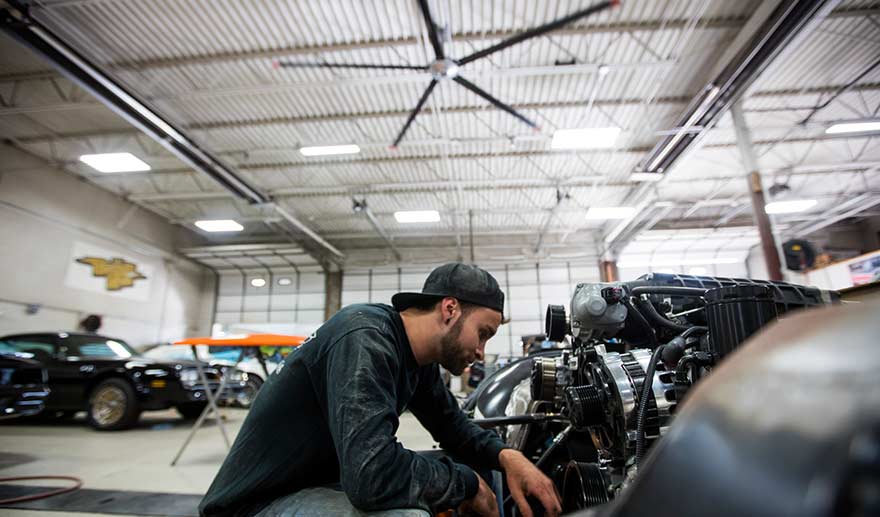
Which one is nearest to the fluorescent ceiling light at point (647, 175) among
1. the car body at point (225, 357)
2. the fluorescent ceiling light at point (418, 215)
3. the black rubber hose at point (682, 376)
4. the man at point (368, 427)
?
the fluorescent ceiling light at point (418, 215)

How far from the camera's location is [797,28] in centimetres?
498

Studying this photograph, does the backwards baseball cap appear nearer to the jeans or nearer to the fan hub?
the jeans

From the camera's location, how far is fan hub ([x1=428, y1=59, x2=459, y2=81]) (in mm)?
A: 5538

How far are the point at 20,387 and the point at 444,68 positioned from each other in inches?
234

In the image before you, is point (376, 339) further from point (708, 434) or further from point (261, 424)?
point (708, 434)

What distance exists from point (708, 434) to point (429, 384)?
4.55 feet

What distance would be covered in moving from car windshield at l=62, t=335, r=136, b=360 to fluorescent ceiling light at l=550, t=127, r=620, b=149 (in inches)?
295

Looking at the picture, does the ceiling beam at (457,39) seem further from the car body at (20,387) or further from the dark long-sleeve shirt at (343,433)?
the dark long-sleeve shirt at (343,433)

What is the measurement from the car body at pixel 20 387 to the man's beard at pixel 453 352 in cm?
527

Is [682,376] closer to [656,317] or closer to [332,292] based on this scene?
[656,317]

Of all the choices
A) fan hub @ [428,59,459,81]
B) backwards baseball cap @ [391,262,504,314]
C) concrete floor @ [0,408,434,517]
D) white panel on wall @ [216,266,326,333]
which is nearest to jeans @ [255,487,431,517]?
backwards baseball cap @ [391,262,504,314]

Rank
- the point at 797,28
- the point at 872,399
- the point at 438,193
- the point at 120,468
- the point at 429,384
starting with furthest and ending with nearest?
the point at 438,193 < the point at 797,28 < the point at 120,468 < the point at 429,384 < the point at 872,399

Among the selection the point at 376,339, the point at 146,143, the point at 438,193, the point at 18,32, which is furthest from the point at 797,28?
the point at 146,143

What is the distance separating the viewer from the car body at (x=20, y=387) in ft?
14.2
